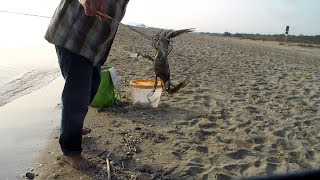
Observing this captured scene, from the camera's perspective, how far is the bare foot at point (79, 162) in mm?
3746

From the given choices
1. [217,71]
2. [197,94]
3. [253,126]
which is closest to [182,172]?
[253,126]

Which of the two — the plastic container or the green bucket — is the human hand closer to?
the green bucket

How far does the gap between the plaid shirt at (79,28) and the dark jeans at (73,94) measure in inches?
2.8

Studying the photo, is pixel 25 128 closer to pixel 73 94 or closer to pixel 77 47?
pixel 73 94

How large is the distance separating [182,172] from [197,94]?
A: 3761 mm

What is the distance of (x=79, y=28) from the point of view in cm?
360

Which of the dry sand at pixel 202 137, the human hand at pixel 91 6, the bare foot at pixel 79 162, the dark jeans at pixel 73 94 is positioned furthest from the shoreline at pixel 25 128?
the human hand at pixel 91 6

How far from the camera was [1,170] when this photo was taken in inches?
150

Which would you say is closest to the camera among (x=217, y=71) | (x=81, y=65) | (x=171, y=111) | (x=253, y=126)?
(x=81, y=65)

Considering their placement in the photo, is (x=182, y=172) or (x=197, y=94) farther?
(x=197, y=94)

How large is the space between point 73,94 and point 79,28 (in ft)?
1.89

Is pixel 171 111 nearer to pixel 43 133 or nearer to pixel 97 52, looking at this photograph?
pixel 43 133

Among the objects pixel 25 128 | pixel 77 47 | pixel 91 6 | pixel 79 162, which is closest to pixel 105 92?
pixel 25 128

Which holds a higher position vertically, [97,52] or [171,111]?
[97,52]
